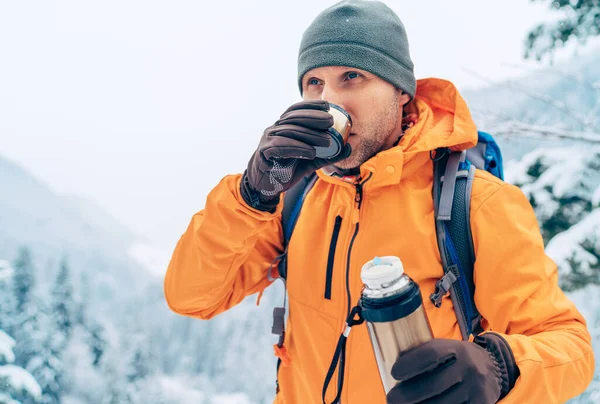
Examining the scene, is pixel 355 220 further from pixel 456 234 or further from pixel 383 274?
pixel 383 274

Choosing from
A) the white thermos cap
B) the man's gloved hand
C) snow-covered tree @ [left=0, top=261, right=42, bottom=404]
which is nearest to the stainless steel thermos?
the white thermos cap

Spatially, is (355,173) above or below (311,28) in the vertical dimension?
below

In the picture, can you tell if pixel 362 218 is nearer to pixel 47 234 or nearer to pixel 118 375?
pixel 118 375

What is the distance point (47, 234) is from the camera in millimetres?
3754

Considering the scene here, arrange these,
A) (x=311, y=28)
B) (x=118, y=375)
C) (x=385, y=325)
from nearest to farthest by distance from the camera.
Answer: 1. (x=385, y=325)
2. (x=311, y=28)
3. (x=118, y=375)

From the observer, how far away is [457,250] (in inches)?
53.4

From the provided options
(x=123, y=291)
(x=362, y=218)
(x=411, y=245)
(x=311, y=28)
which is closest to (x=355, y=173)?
(x=362, y=218)

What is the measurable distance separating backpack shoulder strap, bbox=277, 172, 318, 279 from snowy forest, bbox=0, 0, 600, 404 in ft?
7.54

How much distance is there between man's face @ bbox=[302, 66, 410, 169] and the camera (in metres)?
1.59

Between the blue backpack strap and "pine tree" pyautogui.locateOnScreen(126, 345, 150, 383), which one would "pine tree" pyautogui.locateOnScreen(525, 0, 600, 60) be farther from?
"pine tree" pyautogui.locateOnScreen(126, 345, 150, 383)

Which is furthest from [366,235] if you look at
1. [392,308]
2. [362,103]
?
[392,308]

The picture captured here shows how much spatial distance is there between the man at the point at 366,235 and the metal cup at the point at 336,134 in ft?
0.15

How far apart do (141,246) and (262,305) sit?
4.65ft

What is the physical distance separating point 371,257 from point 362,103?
559mm
